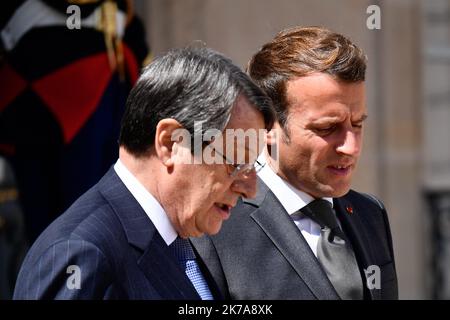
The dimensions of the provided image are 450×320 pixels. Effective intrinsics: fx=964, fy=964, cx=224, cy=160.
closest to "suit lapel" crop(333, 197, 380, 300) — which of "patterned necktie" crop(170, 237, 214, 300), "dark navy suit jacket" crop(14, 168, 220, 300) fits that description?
"patterned necktie" crop(170, 237, 214, 300)

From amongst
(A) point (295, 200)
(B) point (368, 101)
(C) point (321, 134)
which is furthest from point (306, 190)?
(B) point (368, 101)

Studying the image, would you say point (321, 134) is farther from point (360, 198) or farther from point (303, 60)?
point (360, 198)

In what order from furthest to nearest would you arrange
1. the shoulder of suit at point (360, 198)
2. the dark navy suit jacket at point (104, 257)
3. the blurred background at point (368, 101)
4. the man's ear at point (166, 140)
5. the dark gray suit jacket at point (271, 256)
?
1. the blurred background at point (368, 101)
2. the shoulder of suit at point (360, 198)
3. the dark gray suit jacket at point (271, 256)
4. the man's ear at point (166, 140)
5. the dark navy suit jacket at point (104, 257)

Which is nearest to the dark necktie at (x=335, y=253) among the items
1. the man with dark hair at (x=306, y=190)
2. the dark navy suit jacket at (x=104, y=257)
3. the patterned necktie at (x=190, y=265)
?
the man with dark hair at (x=306, y=190)

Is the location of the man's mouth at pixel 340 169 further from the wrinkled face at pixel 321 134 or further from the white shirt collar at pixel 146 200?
the white shirt collar at pixel 146 200

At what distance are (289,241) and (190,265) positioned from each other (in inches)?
14.1

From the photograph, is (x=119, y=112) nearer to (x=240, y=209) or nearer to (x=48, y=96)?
(x=48, y=96)

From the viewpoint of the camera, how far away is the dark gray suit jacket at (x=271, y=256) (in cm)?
233

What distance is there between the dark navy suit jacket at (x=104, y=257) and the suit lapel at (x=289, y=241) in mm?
435

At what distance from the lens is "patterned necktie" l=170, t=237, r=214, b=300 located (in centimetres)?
212

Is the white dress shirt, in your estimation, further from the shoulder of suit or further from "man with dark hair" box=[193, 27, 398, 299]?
the shoulder of suit

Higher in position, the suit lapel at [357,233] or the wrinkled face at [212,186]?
the wrinkled face at [212,186]

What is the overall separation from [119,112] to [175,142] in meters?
2.10

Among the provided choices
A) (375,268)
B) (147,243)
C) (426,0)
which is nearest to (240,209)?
(375,268)
